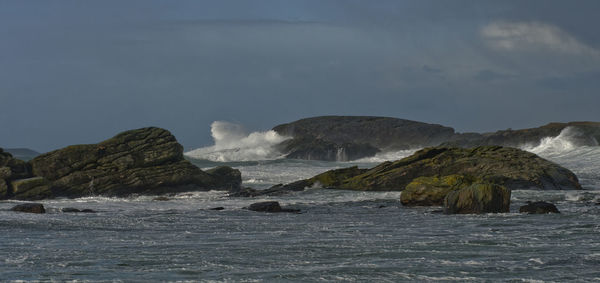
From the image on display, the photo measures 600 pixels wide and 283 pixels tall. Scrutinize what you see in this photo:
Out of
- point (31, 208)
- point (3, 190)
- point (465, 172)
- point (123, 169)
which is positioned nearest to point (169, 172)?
point (123, 169)

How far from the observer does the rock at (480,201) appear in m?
24.3

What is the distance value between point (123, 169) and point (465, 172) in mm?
19095

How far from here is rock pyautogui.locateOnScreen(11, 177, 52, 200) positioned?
38.1 metres

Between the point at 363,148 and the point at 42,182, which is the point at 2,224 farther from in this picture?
the point at 363,148

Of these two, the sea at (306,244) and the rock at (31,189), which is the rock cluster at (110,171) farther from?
the sea at (306,244)

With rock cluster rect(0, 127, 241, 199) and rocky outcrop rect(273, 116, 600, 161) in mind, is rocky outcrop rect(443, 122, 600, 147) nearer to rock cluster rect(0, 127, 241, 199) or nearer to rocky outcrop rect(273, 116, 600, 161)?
rocky outcrop rect(273, 116, 600, 161)

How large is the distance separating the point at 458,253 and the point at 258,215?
12.7 m

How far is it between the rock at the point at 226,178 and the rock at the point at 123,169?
8.8 inches

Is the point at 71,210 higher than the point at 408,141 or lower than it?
lower

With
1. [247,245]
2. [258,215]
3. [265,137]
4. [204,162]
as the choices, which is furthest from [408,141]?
[247,245]

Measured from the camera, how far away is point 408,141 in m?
108

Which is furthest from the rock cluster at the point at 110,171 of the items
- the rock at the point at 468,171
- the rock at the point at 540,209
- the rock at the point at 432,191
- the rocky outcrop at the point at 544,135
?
the rocky outcrop at the point at 544,135

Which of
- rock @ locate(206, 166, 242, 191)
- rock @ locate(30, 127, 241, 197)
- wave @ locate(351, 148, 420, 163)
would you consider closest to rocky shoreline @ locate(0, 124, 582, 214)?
rock @ locate(30, 127, 241, 197)

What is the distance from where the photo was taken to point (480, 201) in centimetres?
2433
